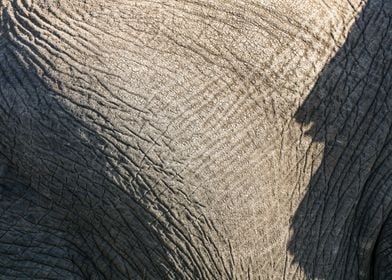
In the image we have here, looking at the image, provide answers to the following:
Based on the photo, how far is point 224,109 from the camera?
10.3 ft

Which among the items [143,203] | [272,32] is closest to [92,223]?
[143,203]

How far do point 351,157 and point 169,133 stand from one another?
77cm

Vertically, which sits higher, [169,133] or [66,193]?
[169,133]

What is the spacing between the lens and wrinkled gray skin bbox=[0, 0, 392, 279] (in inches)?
120

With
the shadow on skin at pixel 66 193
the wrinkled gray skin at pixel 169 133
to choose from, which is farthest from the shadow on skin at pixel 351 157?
the shadow on skin at pixel 66 193

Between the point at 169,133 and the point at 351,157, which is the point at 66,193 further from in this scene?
the point at 351,157

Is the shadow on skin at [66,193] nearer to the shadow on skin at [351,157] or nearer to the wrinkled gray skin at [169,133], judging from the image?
the wrinkled gray skin at [169,133]

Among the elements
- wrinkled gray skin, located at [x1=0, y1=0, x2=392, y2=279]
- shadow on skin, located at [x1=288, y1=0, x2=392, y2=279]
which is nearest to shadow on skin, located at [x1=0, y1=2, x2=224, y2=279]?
wrinkled gray skin, located at [x1=0, y1=0, x2=392, y2=279]

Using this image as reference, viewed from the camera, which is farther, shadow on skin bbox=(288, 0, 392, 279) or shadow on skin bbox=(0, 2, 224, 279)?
shadow on skin bbox=(288, 0, 392, 279)

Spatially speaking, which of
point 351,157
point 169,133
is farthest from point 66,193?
point 351,157

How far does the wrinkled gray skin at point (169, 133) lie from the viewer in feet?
9.99

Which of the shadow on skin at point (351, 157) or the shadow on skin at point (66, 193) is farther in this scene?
the shadow on skin at point (351, 157)

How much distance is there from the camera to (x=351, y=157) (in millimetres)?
3395

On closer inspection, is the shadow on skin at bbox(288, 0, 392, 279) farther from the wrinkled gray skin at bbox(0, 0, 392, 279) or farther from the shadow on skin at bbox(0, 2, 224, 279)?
the shadow on skin at bbox(0, 2, 224, 279)
